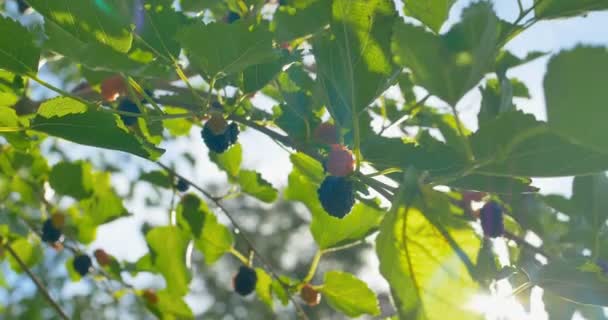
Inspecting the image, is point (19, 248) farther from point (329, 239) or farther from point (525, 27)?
point (525, 27)

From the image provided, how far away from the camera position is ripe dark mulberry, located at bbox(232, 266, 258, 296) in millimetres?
1461

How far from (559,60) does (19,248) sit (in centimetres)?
161

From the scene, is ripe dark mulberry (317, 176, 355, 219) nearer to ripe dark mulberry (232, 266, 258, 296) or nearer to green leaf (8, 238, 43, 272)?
ripe dark mulberry (232, 266, 258, 296)

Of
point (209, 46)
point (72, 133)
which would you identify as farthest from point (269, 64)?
point (72, 133)

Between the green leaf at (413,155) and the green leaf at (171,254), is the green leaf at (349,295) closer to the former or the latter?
the green leaf at (171,254)

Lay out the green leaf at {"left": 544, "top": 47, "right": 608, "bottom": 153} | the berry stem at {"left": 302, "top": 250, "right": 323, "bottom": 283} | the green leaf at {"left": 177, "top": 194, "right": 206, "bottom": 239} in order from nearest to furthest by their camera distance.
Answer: the green leaf at {"left": 544, "top": 47, "right": 608, "bottom": 153}, the berry stem at {"left": 302, "top": 250, "right": 323, "bottom": 283}, the green leaf at {"left": 177, "top": 194, "right": 206, "bottom": 239}

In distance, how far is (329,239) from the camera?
1.29 metres

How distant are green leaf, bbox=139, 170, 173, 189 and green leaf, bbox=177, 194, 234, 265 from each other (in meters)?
0.08

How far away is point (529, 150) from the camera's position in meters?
0.64

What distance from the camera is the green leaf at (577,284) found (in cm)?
78

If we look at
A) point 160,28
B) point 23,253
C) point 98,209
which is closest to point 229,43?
point 160,28

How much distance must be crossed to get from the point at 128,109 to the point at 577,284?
717 mm

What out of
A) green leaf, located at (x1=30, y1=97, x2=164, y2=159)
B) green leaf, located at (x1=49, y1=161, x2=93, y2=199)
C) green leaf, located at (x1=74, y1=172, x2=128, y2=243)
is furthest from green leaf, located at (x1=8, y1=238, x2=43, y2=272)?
green leaf, located at (x1=30, y1=97, x2=164, y2=159)

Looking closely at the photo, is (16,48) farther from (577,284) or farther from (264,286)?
(264,286)
